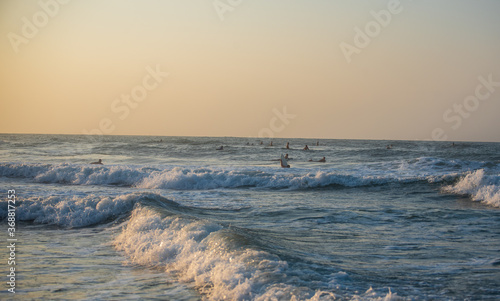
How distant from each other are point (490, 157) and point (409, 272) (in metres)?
38.0

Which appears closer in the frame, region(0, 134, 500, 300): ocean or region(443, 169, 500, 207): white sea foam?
region(0, 134, 500, 300): ocean

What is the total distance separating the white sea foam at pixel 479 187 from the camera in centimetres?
1567

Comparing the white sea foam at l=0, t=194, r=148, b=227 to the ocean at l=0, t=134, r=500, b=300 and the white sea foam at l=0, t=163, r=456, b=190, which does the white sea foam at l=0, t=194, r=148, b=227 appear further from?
the white sea foam at l=0, t=163, r=456, b=190

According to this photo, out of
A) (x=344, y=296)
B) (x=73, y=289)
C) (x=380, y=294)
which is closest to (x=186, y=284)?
(x=73, y=289)

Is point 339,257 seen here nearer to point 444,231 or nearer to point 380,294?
point 380,294

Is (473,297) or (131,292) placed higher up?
(473,297)

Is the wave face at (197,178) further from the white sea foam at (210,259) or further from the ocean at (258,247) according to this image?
the white sea foam at (210,259)

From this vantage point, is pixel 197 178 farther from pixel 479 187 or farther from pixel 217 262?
pixel 217 262

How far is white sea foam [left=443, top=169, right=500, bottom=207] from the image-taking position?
15.7 m

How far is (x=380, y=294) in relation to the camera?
5383 mm

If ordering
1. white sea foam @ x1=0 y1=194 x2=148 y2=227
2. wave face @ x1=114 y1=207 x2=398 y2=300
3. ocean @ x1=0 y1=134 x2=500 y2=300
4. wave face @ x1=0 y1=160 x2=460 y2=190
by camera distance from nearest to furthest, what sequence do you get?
1. wave face @ x1=114 y1=207 x2=398 y2=300
2. ocean @ x1=0 y1=134 x2=500 y2=300
3. white sea foam @ x1=0 y1=194 x2=148 y2=227
4. wave face @ x1=0 y1=160 x2=460 y2=190

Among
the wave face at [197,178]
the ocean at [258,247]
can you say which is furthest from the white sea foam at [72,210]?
the wave face at [197,178]

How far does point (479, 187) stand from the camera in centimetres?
1739

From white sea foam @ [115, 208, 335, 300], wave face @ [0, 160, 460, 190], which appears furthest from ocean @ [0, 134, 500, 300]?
wave face @ [0, 160, 460, 190]
